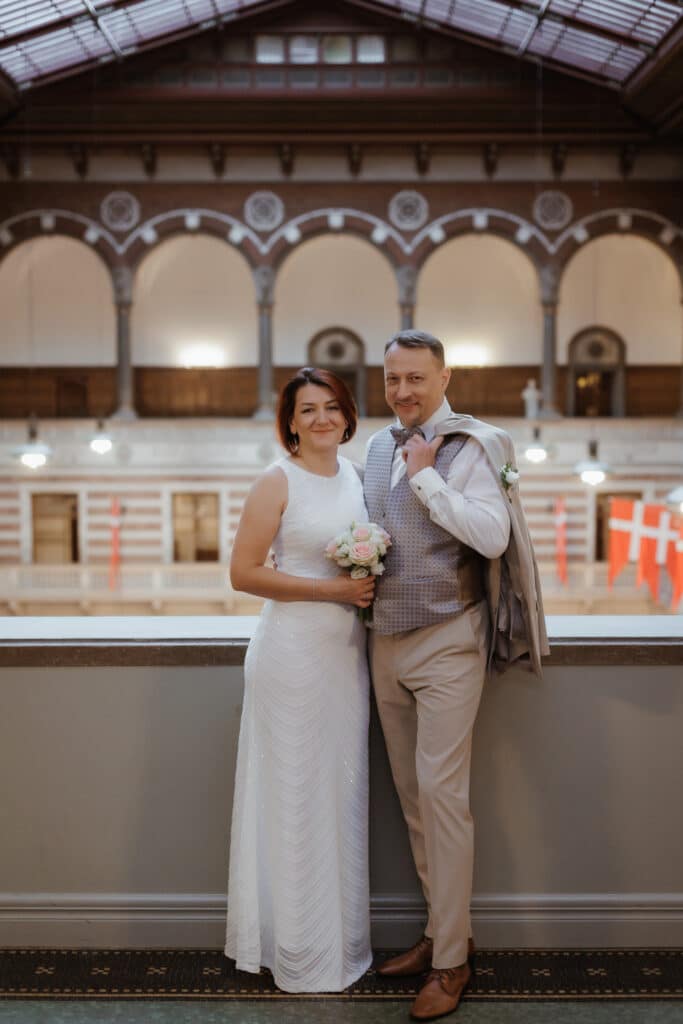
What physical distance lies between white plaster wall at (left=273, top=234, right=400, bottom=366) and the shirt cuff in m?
15.7

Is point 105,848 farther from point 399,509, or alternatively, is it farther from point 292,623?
point 399,509

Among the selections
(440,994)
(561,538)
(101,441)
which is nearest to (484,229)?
(561,538)

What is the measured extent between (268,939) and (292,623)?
38.2 inches

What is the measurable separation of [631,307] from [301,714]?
55.6 feet

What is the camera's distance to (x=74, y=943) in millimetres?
3096

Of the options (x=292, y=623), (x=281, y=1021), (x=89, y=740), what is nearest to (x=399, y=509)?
(x=292, y=623)

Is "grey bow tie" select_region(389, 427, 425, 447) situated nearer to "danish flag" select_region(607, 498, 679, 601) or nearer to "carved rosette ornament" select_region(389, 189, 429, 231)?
"danish flag" select_region(607, 498, 679, 601)

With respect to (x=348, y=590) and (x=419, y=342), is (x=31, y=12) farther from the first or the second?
(x=348, y=590)

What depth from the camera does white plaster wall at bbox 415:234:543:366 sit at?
1805 cm

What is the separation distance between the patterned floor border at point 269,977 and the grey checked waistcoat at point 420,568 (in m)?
1.12

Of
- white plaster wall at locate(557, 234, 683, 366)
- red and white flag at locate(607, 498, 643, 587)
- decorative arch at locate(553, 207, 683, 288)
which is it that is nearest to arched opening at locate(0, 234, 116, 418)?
decorative arch at locate(553, 207, 683, 288)

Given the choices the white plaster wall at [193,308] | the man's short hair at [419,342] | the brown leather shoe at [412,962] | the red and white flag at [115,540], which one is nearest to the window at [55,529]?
the red and white flag at [115,540]

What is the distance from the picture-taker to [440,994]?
271 centimetres

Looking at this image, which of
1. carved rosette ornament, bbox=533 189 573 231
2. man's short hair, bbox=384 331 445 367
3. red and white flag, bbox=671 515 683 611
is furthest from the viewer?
carved rosette ornament, bbox=533 189 573 231
